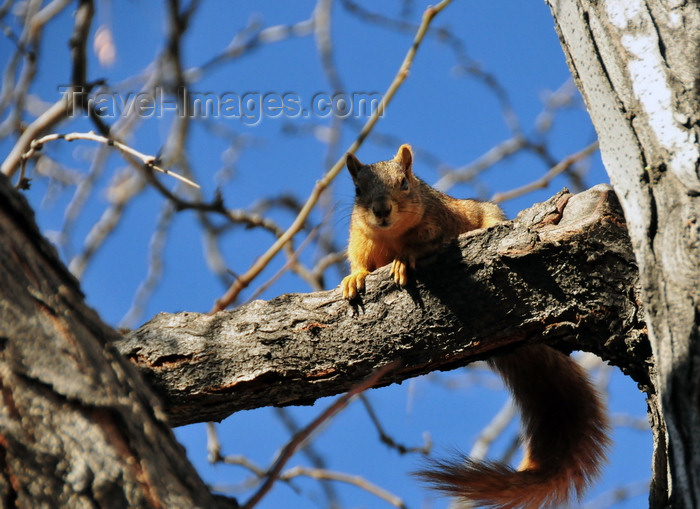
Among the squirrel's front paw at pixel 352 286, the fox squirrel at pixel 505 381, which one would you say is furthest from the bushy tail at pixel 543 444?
the squirrel's front paw at pixel 352 286

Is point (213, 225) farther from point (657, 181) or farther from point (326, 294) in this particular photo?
point (657, 181)

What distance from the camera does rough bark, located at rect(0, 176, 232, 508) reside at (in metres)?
1.13

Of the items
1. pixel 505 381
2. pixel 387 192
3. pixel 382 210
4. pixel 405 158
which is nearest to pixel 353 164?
Result: pixel 405 158

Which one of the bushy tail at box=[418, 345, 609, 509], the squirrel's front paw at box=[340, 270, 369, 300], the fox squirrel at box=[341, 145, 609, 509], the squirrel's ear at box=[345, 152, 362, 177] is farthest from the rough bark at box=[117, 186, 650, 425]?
the squirrel's ear at box=[345, 152, 362, 177]

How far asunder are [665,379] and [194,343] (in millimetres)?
1530

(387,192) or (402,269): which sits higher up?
(387,192)

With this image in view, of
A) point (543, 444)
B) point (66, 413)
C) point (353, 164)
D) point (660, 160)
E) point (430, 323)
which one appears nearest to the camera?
point (66, 413)

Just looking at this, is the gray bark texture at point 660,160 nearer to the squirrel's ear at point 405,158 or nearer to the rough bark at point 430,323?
the rough bark at point 430,323

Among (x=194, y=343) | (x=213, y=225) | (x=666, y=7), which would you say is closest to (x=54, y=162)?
(x=213, y=225)

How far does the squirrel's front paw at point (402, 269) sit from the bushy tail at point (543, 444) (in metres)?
0.47

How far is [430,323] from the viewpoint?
240 cm

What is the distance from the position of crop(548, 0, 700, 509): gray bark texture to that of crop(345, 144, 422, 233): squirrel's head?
101cm

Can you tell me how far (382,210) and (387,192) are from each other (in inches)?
8.8

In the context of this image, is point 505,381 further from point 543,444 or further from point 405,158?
point 405,158
